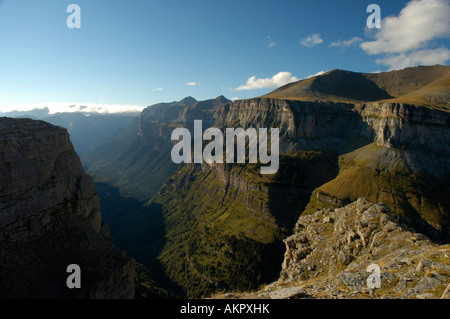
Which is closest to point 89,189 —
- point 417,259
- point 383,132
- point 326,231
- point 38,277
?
point 38,277

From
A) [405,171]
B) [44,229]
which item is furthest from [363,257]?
[405,171]

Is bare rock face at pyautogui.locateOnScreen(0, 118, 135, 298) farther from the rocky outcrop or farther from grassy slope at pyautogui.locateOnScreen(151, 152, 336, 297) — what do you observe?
grassy slope at pyautogui.locateOnScreen(151, 152, 336, 297)

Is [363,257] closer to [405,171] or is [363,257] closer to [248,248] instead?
[248,248]

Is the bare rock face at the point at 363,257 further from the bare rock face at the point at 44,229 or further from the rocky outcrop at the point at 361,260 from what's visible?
the bare rock face at the point at 44,229

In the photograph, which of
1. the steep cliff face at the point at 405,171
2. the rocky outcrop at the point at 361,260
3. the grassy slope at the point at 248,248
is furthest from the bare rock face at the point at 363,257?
the steep cliff face at the point at 405,171

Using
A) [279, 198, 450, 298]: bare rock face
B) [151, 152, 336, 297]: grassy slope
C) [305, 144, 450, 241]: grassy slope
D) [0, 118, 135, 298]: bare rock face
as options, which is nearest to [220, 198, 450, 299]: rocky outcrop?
[279, 198, 450, 298]: bare rock face

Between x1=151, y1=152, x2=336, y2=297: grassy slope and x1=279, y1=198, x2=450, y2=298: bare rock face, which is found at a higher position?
x1=279, y1=198, x2=450, y2=298: bare rock face
